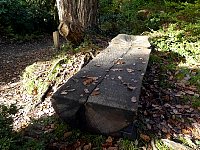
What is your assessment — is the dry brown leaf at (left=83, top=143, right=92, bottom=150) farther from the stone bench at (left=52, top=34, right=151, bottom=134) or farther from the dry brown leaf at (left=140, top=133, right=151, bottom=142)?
the dry brown leaf at (left=140, top=133, right=151, bottom=142)

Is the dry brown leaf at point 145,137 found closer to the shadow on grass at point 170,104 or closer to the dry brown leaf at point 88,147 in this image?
the shadow on grass at point 170,104

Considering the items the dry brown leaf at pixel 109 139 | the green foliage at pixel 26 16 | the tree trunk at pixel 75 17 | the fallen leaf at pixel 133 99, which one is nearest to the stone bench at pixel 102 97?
the fallen leaf at pixel 133 99

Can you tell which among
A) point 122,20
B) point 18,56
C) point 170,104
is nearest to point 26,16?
point 18,56

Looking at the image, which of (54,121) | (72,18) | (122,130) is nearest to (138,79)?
(122,130)

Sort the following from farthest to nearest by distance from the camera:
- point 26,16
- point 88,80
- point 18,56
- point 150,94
Answer: point 26,16 → point 18,56 → point 150,94 → point 88,80

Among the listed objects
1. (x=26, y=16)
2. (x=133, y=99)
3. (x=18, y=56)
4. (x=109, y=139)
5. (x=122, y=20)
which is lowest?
(x=18, y=56)

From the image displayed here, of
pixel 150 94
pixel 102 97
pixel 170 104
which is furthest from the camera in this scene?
pixel 150 94

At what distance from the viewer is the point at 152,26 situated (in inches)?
299

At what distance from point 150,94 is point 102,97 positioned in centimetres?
131

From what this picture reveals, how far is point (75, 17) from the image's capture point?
5.99 meters

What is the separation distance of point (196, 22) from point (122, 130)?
569cm

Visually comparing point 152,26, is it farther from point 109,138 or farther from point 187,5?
point 109,138

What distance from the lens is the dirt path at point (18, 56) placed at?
735 cm

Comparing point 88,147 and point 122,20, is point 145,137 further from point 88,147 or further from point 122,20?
point 122,20
